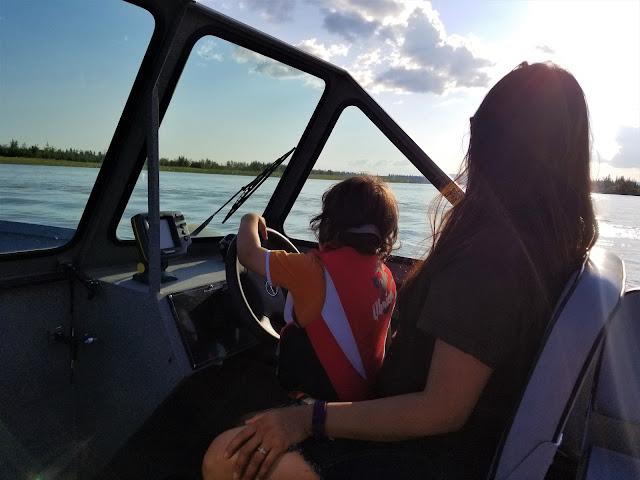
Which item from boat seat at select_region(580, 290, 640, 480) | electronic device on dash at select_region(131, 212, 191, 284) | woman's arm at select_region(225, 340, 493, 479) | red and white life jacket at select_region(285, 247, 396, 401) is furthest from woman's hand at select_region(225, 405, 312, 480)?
electronic device on dash at select_region(131, 212, 191, 284)

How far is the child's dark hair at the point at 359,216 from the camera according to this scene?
1738 millimetres

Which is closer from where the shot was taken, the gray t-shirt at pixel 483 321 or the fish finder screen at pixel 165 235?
the gray t-shirt at pixel 483 321

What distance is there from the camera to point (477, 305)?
107 cm

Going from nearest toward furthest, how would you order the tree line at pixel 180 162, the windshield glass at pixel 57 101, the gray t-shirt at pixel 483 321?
the gray t-shirt at pixel 483 321
the windshield glass at pixel 57 101
the tree line at pixel 180 162

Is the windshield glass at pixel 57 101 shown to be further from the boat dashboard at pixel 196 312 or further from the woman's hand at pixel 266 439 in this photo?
the woman's hand at pixel 266 439

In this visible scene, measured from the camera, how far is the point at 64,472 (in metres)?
2.33

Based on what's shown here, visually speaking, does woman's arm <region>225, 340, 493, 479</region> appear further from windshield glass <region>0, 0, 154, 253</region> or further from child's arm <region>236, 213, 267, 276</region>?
windshield glass <region>0, 0, 154, 253</region>

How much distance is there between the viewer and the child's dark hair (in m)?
1.74

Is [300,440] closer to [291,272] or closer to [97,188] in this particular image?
[291,272]

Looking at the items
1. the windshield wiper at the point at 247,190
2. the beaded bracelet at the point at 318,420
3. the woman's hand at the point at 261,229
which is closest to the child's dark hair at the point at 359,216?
the woman's hand at the point at 261,229

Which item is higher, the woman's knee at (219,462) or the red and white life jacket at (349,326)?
the red and white life jacket at (349,326)

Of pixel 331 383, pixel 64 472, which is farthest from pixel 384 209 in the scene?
pixel 64 472

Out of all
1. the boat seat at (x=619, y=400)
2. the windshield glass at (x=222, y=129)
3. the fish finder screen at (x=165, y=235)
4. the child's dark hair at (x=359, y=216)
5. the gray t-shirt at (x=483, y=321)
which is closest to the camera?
the gray t-shirt at (x=483, y=321)

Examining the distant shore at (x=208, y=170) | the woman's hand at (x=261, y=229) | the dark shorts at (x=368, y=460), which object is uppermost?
the distant shore at (x=208, y=170)
